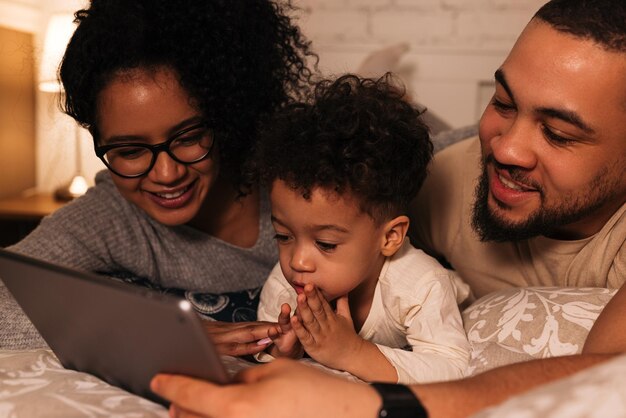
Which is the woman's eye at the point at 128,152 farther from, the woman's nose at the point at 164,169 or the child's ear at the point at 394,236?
the child's ear at the point at 394,236

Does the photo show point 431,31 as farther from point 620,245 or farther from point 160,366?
point 160,366

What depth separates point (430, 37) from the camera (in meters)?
2.90

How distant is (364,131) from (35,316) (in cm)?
65

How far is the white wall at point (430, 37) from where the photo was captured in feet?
9.23

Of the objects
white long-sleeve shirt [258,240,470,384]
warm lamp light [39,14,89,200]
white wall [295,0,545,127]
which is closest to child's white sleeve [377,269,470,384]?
white long-sleeve shirt [258,240,470,384]

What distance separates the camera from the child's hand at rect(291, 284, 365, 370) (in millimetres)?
1110

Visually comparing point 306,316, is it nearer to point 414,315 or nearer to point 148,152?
point 414,315

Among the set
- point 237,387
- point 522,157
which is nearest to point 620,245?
point 522,157

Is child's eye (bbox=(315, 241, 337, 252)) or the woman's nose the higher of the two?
the woman's nose

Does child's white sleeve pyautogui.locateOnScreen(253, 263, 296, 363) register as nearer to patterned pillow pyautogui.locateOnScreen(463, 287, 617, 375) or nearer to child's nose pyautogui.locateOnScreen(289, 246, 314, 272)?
child's nose pyautogui.locateOnScreen(289, 246, 314, 272)

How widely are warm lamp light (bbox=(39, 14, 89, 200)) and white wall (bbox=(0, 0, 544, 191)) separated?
117 millimetres

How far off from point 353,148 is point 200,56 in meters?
0.53

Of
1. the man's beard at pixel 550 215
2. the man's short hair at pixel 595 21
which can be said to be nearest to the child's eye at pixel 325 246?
the man's beard at pixel 550 215

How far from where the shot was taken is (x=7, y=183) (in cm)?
319
